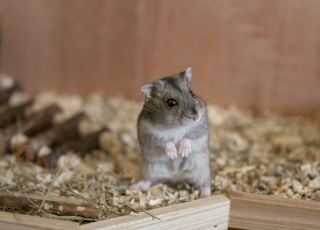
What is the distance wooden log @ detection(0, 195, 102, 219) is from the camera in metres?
3.13

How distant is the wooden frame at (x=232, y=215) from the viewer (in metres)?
3.11

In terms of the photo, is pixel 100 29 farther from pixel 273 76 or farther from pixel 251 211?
pixel 251 211

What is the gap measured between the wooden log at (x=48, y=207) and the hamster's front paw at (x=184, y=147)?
0.61 metres

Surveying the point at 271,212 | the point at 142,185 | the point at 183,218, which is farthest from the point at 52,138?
the point at 271,212

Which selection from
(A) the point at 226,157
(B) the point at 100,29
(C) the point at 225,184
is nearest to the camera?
(C) the point at 225,184

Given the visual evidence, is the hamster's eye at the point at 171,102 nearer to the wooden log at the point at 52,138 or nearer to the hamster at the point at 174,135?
the hamster at the point at 174,135

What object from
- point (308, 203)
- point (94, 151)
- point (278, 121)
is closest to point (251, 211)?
point (308, 203)

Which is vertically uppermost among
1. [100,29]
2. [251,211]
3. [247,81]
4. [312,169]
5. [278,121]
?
[100,29]

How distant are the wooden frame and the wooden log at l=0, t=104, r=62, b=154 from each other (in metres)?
1.39

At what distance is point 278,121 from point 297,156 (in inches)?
35.4

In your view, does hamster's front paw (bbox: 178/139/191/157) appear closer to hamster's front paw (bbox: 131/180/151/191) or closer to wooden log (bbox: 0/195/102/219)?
hamster's front paw (bbox: 131/180/151/191)

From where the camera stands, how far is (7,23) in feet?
17.9

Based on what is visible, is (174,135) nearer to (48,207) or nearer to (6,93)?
(48,207)

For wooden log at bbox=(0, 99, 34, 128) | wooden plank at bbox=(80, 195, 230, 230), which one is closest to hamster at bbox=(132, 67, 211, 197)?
wooden plank at bbox=(80, 195, 230, 230)
